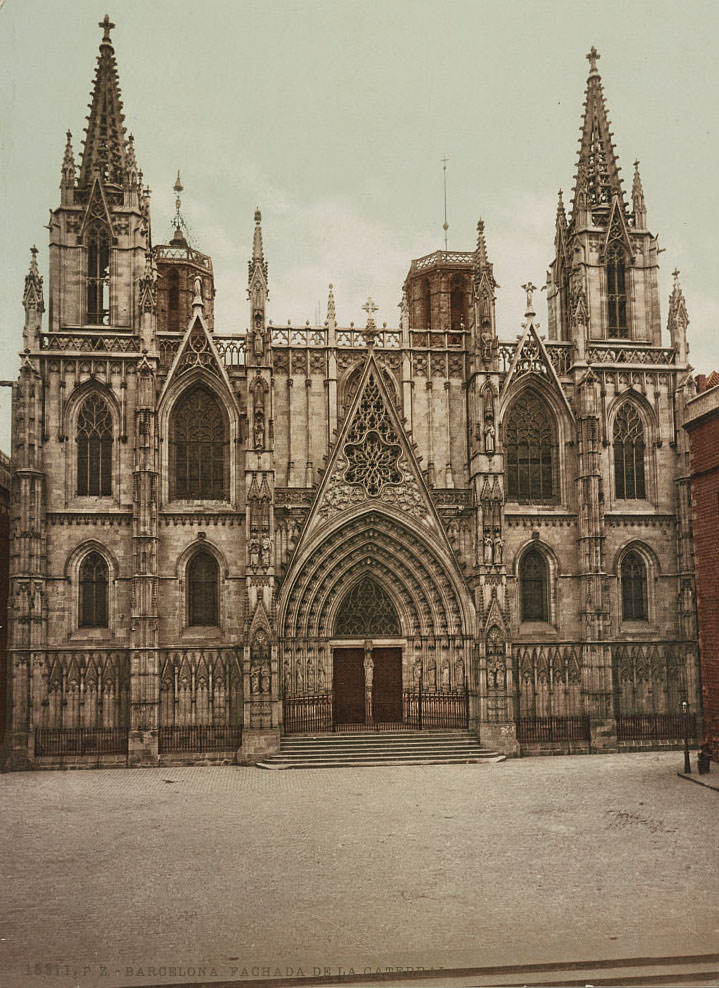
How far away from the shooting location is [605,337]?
33.7m

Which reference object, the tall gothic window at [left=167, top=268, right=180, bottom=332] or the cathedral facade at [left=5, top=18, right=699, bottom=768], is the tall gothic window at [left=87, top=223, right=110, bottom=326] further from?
the tall gothic window at [left=167, top=268, right=180, bottom=332]

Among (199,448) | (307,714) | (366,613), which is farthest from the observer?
(366,613)

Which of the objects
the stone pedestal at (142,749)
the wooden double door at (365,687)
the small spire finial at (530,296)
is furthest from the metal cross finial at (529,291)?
the stone pedestal at (142,749)

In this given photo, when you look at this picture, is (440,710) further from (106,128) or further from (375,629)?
(106,128)

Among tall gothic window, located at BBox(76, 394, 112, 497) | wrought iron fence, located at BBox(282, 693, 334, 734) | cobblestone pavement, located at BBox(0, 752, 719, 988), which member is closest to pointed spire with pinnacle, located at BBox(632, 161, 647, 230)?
cobblestone pavement, located at BBox(0, 752, 719, 988)

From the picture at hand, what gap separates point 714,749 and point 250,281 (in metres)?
20.6

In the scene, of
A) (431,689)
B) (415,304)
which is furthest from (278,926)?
(415,304)

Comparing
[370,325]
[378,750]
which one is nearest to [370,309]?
[370,325]

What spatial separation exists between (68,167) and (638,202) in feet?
68.8

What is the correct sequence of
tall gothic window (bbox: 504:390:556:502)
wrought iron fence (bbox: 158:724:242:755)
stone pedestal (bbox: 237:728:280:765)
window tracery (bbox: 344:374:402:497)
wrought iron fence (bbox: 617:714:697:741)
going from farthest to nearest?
tall gothic window (bbox: 504:390:556:502)
window tracery (bbox: 344:374:402:497)
wrought iron fence (bbox: 617:714:697:741)
wrought iron fence (bbox: 158:724:242:755)
stone pedestal (bbox: 237:728:280:765)

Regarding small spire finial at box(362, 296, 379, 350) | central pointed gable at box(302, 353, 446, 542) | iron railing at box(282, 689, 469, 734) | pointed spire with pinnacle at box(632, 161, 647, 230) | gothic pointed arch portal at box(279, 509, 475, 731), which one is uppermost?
pointed spire with pinnacle at box(632, 161, 647, 230)

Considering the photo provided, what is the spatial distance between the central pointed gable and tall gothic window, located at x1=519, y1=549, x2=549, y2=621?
3.48m

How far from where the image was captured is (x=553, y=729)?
99.7 feet

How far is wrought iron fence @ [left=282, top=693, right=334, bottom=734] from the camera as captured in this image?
29.7 meters
